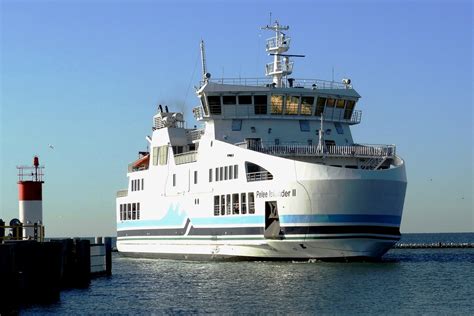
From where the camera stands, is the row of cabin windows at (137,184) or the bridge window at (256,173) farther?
the row of cabin windows at (137,184)

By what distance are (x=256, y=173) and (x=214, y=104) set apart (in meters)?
5.85

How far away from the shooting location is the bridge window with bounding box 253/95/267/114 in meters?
47.1

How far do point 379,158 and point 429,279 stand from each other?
8.09 metres

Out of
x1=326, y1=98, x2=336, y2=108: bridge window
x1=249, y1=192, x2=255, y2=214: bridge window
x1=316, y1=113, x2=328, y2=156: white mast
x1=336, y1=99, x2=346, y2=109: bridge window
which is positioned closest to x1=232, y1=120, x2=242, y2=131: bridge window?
x1=326, y1=98, x2=336, y2=108: bridge window

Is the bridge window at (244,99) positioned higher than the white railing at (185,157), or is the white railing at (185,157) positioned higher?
the bridge window at (244,99)

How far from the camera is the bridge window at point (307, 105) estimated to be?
47.4m

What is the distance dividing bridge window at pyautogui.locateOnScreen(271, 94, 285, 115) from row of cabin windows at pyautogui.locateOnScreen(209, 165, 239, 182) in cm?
409

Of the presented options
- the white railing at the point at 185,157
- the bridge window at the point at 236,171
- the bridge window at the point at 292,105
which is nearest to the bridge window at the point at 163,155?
the white railing at the point at 185,157

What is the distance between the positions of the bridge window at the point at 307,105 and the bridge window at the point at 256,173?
5020 millimetres

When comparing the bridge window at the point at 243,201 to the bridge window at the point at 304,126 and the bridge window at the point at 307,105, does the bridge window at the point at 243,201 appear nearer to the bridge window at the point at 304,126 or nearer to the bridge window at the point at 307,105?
the bridge window at the point at 304,126

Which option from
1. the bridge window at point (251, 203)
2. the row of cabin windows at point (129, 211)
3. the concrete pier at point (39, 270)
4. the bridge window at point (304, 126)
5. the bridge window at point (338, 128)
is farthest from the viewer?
the row of cabin windows at point (129, 211)

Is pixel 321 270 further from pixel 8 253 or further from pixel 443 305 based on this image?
pixel 8 253

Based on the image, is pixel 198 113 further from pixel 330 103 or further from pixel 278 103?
pixel 330 103

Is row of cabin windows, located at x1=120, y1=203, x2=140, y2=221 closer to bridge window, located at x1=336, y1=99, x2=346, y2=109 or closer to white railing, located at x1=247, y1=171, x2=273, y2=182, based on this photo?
white railing, located at x1=247, y1=171, x2=273, y2=182
